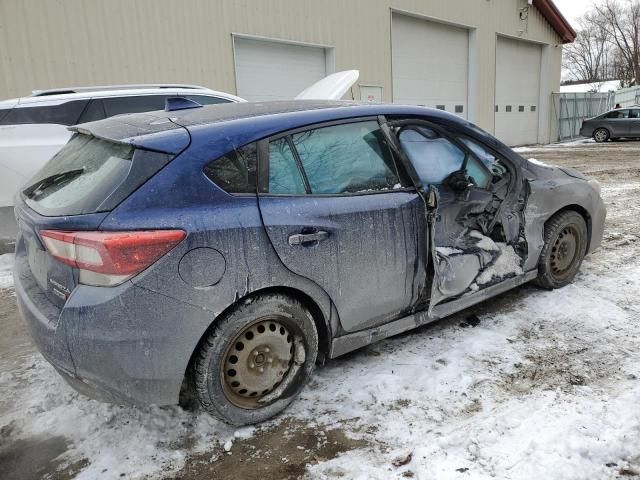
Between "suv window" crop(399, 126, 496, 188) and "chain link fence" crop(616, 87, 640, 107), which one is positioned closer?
"suv window" crop(399, 126, 496, 188)

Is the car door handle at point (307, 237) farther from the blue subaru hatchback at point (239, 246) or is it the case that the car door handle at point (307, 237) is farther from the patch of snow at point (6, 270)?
the patch of snow at point (6, 270)

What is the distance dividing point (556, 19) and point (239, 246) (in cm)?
2291

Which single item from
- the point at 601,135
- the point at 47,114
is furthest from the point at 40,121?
the point at 601,135

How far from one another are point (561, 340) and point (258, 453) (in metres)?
2.15

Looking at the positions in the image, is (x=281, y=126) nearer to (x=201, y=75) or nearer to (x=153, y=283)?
(x=153, y=283)

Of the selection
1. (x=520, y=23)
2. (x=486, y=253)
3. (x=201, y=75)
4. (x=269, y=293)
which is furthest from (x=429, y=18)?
(x=269, y=293)

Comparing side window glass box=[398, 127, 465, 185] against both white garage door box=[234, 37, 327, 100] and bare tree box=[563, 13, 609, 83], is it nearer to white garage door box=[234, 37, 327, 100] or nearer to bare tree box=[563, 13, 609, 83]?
white garage door box=[234, 37, 327, 100]

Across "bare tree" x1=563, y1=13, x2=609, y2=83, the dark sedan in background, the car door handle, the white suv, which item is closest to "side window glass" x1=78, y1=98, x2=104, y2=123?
the white suv

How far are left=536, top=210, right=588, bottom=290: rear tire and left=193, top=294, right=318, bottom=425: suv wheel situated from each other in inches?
87.6

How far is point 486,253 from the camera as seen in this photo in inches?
137

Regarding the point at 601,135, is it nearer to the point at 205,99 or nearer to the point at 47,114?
the point at 205,99

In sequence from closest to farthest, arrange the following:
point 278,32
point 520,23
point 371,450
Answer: point 371,450 → point 278,32 → point 520,23

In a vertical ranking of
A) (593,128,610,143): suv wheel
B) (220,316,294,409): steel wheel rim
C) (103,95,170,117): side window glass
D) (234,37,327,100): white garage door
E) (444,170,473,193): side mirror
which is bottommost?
(220,316,294,409): steel wheel rim

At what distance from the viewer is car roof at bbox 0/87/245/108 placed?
207 inches
